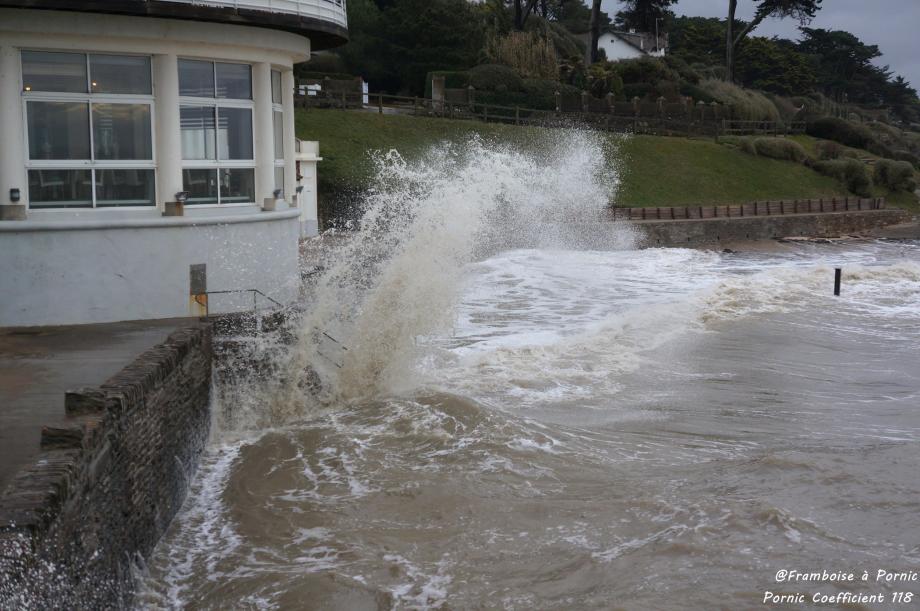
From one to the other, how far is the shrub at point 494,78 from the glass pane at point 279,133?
37827mm

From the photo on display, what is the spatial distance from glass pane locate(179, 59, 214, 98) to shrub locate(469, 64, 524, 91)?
3976 cm

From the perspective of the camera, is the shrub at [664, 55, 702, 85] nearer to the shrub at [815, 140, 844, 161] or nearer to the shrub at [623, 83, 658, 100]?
the shrub at [623, 83, 658, 100]

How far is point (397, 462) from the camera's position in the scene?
11.6 m

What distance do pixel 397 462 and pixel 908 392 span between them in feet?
28.9

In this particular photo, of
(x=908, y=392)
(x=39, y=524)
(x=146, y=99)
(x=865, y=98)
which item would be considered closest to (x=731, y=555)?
(x=39, y=524)

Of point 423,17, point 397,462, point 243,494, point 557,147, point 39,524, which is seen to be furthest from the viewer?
point 423,17

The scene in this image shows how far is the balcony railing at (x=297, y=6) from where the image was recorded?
43.2ft

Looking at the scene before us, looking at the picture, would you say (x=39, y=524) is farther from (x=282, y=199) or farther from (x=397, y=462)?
(x=282, y=199)

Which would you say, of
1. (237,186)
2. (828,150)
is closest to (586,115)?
(828,150)

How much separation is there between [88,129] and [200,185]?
163 centimetres

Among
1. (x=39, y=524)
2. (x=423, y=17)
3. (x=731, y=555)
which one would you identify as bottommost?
(x=731, y=555)

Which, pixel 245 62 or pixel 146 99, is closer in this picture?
pixel 146 99

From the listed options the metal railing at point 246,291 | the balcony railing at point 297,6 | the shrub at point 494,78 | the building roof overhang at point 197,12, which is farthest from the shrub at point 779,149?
the metal railing at point 246,291

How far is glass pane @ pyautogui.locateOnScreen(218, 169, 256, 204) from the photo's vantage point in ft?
46.6
